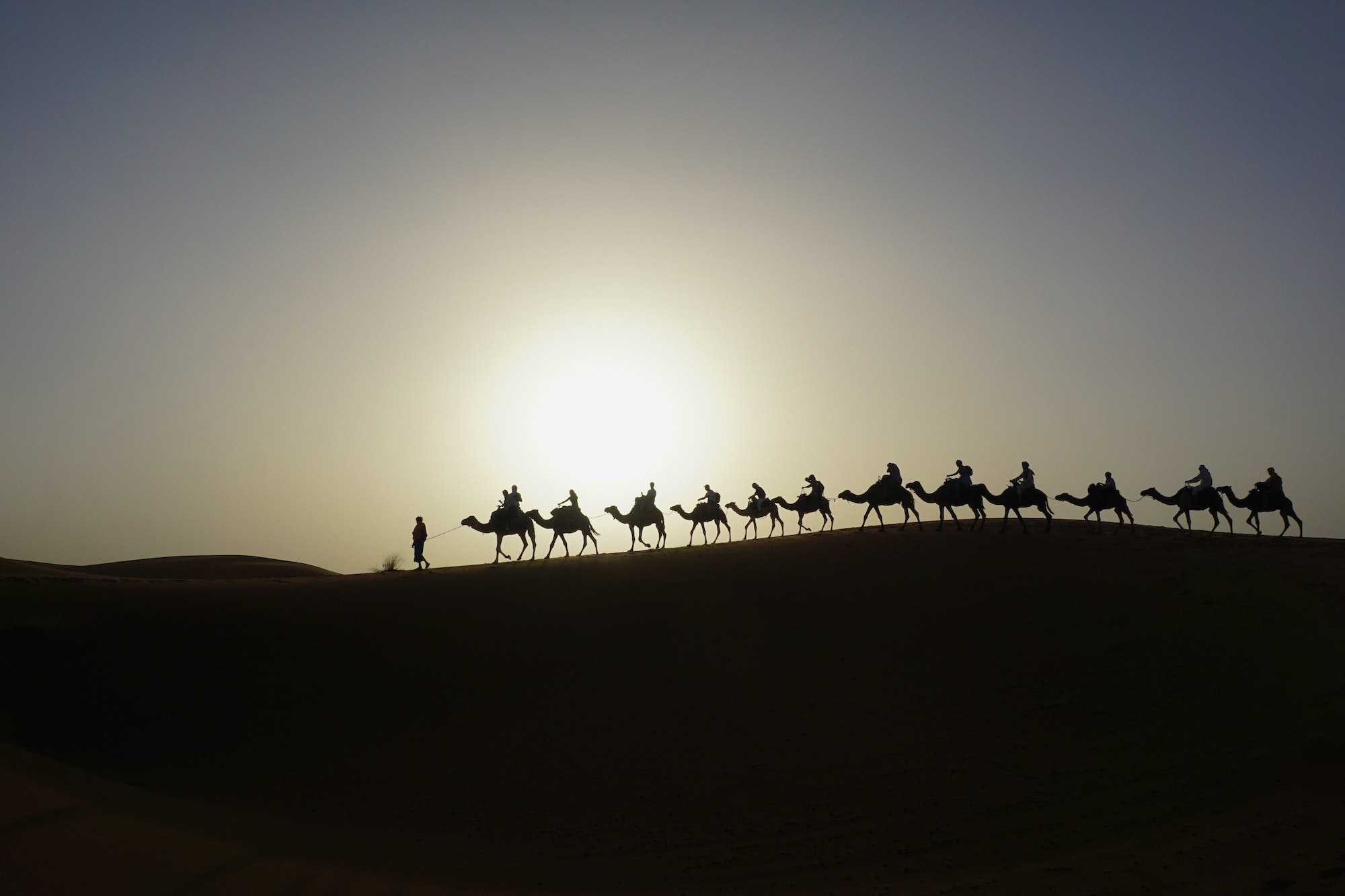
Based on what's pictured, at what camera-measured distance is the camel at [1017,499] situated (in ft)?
91.8

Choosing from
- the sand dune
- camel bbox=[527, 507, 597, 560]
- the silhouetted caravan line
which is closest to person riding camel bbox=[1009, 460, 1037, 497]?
the silhouetted caravan line

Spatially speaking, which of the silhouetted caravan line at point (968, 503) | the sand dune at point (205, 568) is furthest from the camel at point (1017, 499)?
the sand dune at point (205, 568)

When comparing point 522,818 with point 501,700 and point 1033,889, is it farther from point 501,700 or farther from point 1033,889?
point 1033,889

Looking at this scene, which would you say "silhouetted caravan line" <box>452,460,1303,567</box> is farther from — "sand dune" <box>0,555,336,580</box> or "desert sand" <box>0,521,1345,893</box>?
"sand dune" <box>0,555,336,580</box>

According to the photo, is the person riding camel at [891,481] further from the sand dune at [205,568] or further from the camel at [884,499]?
the sand dune at [205,568]

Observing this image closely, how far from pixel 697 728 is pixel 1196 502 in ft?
65.9

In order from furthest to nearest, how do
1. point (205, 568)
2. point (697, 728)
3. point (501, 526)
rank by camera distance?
point (205, 568) → point (501, 526) → point (697, 728)

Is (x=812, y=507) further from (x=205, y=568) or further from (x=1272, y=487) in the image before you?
(x=205, y=568)

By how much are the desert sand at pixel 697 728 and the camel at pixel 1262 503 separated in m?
3.28

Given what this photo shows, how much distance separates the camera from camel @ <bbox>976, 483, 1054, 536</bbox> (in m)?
28.0

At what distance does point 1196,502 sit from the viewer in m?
28.0

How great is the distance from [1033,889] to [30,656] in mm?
19416

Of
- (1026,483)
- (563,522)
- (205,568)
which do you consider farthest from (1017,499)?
(205,568)

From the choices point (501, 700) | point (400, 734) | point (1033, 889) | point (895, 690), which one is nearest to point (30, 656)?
point (400, 734)
